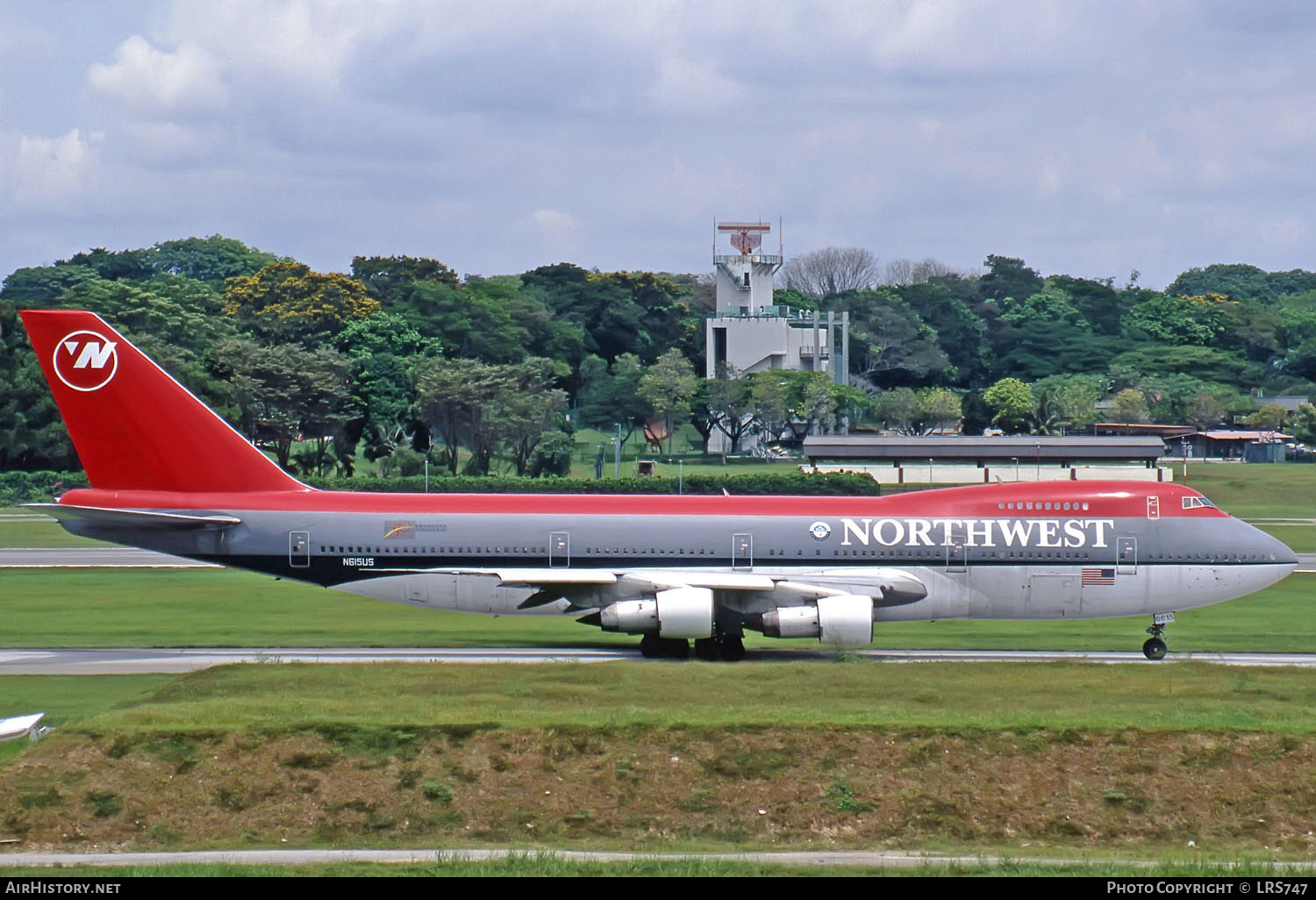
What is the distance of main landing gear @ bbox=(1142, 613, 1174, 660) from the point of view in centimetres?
4009

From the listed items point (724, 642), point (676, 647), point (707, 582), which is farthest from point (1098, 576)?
point (676, 647)

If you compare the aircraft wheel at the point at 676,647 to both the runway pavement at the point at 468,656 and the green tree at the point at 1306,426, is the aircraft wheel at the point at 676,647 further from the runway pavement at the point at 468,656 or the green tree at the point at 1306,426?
the green tree at the point at 1306,426

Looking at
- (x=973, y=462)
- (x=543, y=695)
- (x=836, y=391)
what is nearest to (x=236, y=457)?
(x=543, y=695)

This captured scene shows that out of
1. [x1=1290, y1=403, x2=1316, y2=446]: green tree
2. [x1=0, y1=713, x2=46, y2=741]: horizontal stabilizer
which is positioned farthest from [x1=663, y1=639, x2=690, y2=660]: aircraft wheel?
[x1=1290, y1=403, x2=1316, y2=446]: green tree

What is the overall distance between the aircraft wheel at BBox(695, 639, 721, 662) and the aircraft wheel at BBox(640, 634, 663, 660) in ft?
4.28

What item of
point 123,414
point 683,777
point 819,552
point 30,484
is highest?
point 123,414

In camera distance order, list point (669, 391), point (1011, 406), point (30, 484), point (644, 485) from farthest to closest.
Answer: point (1011, 406), point (669, 391), point (30, 484), point (644, 485)

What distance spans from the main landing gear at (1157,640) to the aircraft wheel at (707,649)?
11611 millimetres

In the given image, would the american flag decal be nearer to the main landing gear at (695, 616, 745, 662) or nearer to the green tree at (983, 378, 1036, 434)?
the main landing gear at (695, 616, 745, 662)

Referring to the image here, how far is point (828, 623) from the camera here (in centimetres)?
3822

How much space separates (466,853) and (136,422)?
2334 centimetres

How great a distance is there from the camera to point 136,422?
133ft

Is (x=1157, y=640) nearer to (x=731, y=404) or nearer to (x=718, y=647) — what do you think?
(x=718, y=647)

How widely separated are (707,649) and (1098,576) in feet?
36.3
